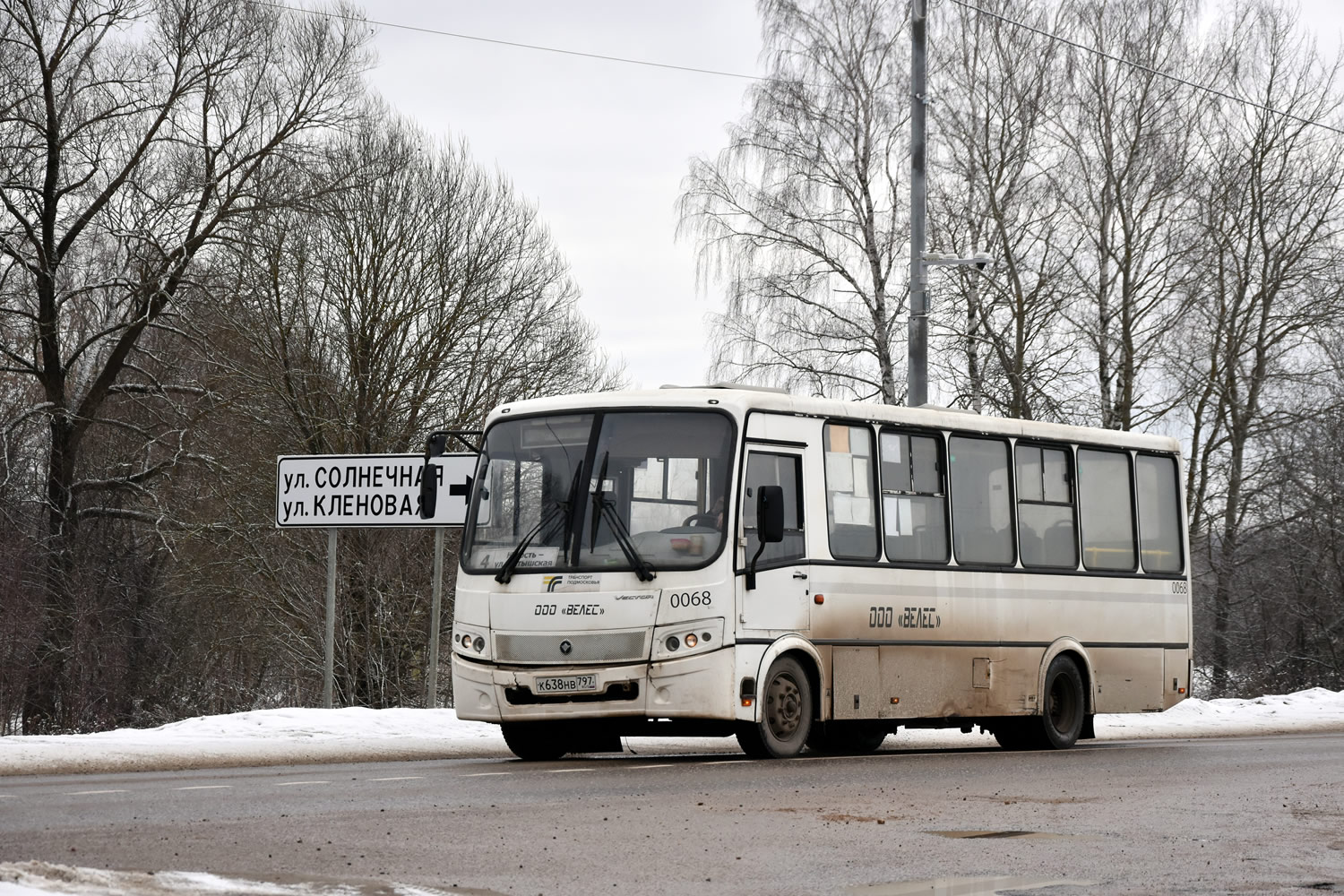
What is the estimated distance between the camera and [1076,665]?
18859 mm

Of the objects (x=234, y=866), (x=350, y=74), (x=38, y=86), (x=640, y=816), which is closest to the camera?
(x=234, y=866)

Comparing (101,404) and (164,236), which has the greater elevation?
(164,236)

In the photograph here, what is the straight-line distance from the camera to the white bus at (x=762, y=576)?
14.6 m

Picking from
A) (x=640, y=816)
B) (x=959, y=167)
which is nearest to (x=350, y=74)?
(x=959, y=167)

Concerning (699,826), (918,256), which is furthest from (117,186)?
(699,826)

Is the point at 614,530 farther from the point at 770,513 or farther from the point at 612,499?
the point at 770,513

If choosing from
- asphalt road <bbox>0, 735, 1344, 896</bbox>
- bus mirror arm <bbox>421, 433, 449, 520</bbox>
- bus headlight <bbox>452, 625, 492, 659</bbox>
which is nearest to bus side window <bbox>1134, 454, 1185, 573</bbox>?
asphalt road <bbox>0, 735, 1344, 896</bbox>

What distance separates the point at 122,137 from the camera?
32.3m

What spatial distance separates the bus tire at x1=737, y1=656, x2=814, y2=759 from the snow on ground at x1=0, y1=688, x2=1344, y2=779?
269 cm

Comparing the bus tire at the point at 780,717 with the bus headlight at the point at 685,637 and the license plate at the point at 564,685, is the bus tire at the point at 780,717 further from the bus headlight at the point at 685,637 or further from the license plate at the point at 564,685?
the license plate at the point at 564,685

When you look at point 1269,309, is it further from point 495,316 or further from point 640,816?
point 640,816

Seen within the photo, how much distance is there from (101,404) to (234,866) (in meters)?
28.0

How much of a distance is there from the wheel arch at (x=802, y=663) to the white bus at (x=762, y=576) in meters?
0.02

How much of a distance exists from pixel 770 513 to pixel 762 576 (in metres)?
0.53
